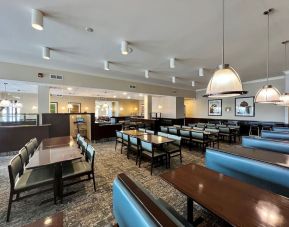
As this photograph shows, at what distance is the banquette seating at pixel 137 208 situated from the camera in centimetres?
87

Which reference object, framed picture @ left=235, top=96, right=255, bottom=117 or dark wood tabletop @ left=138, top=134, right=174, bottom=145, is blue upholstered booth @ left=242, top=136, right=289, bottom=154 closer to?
dark wood tabletop @ left=138, top=134, right=174, bottom=145

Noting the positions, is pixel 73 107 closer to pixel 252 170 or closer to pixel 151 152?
pixel 151 152

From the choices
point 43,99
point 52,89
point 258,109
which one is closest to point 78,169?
point 43,99

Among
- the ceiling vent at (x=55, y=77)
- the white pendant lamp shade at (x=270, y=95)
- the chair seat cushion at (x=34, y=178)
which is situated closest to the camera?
the chair seat cushion at (x=34, y=178)

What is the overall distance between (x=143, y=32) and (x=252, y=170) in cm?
294

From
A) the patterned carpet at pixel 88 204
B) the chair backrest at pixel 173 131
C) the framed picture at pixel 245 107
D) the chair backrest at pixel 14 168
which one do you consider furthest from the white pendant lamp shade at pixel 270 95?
the framed picture at pixel 245 107

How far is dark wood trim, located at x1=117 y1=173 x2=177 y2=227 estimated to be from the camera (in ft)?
2.80

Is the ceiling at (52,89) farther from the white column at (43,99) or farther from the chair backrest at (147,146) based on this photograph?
the chair backrest at (147,146)

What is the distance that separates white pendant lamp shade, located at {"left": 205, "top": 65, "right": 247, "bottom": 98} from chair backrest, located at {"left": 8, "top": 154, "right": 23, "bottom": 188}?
9.25 ft

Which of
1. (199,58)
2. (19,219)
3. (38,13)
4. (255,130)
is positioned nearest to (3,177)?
(19,219)

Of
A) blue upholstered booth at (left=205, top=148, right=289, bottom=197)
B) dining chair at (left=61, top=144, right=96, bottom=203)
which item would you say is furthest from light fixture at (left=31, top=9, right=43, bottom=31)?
blue upholstered booth at (left=205, top=148, right=289, bottom=197)

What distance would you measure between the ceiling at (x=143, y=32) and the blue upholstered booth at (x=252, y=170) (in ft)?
7.30

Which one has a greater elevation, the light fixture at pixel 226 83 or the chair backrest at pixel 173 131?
the light fixture at pixel 226 83

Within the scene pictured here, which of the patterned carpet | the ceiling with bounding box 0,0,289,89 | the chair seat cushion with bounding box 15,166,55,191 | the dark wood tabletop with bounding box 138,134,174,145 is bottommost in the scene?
the patterned carpet
